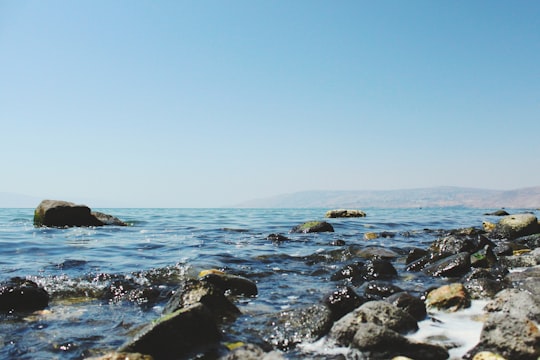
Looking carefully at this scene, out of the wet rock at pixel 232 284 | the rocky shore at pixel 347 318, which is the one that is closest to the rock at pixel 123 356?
the rocky shore at pixel 347 318

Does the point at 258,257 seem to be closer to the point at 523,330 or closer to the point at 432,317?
the point at 432,317

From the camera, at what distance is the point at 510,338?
4.39 metres

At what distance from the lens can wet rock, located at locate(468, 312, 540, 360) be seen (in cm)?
425

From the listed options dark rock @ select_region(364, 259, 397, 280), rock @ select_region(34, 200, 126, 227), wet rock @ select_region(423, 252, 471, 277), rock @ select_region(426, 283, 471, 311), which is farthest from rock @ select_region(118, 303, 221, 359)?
rock @ select_region(34, 200, 126, 227)

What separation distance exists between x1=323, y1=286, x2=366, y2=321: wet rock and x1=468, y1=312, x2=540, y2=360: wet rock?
2049 millimetres

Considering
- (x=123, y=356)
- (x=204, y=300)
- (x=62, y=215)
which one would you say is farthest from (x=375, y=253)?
(x=62, y=215)

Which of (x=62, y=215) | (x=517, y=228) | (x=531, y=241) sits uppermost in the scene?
(x=62, y=215)

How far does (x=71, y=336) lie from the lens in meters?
5.53

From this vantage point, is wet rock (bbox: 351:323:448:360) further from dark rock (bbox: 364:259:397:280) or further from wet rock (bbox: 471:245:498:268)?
wet rock (bbox: 471:245:498:268)

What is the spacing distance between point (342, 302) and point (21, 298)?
5791 mm

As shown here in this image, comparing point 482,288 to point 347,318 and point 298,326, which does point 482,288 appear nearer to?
point 347,318

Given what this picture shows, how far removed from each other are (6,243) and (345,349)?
602 inches

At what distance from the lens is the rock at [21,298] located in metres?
6.73

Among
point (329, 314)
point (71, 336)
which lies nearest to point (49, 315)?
point (71, 336)
